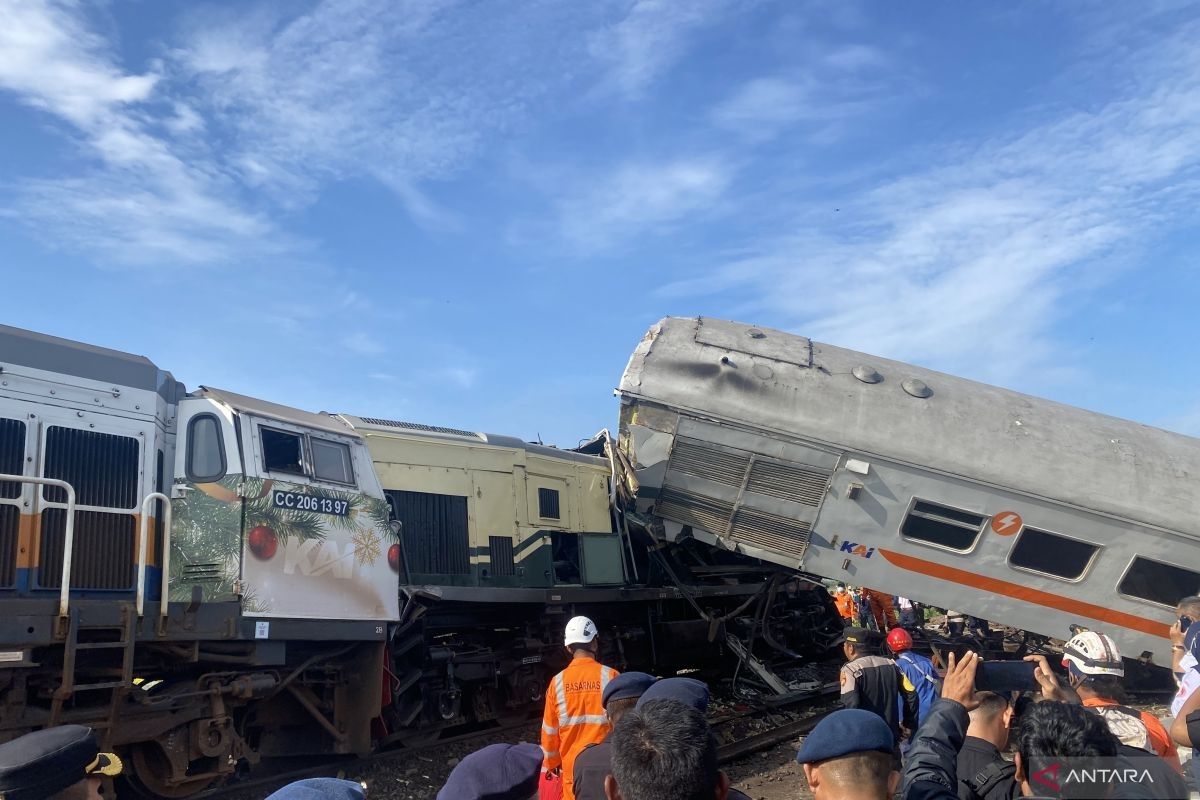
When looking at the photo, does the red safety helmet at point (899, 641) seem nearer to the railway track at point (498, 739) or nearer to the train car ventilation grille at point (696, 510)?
the railway track at point (498, 739)

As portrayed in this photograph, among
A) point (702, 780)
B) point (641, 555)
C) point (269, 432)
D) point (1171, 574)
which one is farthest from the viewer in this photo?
point (641, 555)

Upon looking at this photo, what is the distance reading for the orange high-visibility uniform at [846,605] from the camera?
18188 millimetres

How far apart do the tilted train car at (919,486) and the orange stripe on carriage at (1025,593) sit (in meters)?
0.02

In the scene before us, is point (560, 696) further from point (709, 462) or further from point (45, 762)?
point (709, 462)

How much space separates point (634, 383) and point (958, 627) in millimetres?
8273

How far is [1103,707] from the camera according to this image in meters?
3.74

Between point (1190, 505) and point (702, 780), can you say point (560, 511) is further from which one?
point (702, 780)

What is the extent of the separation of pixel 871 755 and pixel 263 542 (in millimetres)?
6140

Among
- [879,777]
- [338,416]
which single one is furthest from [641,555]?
[879,777]

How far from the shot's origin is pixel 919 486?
1021cm

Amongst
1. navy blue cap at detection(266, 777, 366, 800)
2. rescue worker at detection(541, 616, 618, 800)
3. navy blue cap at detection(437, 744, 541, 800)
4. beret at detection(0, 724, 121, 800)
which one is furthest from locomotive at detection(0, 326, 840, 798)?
navy blue cap at detection(266, 777, 366, 800)

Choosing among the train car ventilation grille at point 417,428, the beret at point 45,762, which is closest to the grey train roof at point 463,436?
the train car ventilation grille at point 417,428

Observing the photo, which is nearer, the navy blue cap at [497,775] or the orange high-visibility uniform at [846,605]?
the navy blue cap at [497,775]

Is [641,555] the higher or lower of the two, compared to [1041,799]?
higher
